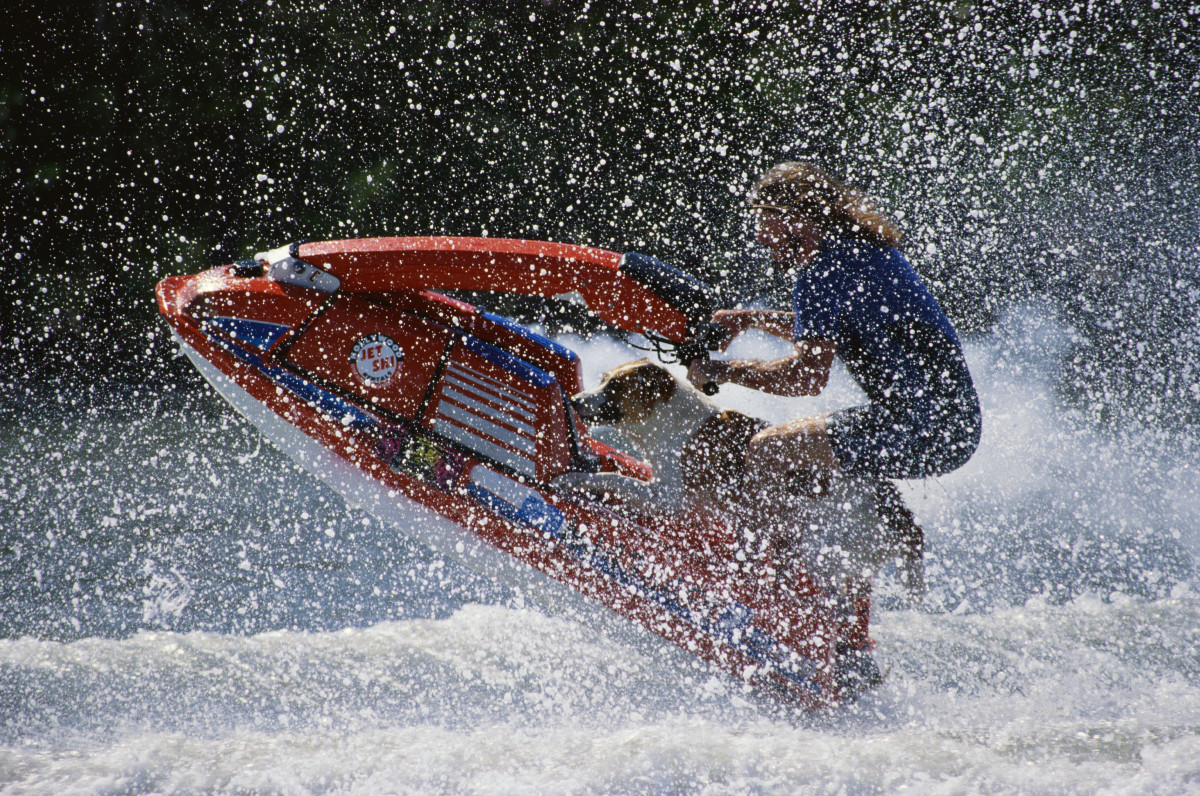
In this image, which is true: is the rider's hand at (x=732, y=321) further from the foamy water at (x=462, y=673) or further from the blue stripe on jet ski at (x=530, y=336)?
the foamy water at (x=462, y=673)

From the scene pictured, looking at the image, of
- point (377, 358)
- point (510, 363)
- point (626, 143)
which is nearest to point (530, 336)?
point (510, 363)

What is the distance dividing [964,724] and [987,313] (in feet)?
24.8

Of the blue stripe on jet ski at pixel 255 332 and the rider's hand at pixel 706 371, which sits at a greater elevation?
the blue stripe on jet ski at pixel 255 332

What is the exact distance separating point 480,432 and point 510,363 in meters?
0.26

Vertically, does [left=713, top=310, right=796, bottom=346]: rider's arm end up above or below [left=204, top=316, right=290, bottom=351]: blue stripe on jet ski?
above

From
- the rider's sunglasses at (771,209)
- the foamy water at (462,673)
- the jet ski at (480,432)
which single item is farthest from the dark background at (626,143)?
the jet ski at (480,432)

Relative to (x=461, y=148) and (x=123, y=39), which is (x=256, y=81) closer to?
(x=123, y=39)

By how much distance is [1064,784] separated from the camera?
1927 millimetres

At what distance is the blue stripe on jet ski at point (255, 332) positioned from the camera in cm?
257

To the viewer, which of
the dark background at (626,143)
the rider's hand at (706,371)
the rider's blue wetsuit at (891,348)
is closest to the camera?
the rider's blue wetsuit at (891,348)

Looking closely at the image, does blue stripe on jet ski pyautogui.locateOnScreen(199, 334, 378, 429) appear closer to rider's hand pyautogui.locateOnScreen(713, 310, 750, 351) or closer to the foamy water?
the foamy water

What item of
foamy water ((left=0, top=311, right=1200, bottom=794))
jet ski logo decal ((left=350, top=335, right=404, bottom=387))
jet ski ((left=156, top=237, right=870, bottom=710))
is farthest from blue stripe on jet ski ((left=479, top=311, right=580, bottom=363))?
foamy water ((left=0, top=311, right=1200, bottom=794))

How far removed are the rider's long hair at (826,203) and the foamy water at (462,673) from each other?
1499mm

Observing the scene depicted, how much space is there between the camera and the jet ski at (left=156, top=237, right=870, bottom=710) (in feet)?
8.04
